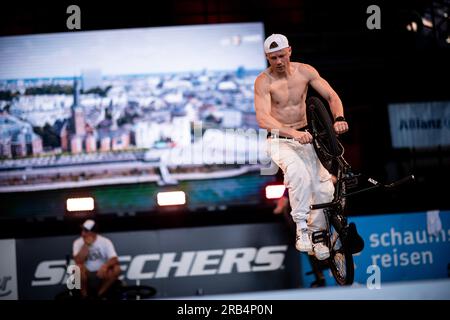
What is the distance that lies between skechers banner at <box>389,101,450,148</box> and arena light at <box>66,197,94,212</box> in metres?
5.02

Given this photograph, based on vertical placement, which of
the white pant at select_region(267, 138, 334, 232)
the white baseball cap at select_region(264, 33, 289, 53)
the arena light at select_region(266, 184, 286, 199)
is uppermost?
the white baseball cap at select_region(264, 33, 289, 53)

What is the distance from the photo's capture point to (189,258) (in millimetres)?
9906

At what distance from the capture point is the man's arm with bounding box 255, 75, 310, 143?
5592 mm

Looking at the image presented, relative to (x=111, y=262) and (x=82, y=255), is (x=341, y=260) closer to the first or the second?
(x=111, y=262)

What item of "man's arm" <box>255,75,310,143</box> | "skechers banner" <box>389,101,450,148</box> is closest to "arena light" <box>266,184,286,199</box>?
"man's arm" <box>255,75,310,143</box>

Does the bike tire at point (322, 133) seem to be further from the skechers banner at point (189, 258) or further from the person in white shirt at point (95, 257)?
the person in white shirt at point (95, 257)

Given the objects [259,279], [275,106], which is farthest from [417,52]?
[275,106]

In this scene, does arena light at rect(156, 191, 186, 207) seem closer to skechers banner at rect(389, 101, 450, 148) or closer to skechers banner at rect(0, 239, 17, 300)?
skechers banner at rect(0, 239, 17, 300)

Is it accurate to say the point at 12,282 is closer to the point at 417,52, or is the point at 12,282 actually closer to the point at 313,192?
the point at 313,192

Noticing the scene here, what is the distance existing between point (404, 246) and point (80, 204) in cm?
470

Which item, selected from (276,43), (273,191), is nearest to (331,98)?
(276,43)

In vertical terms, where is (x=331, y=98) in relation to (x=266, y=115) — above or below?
above

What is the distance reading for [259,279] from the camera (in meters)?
9.97
